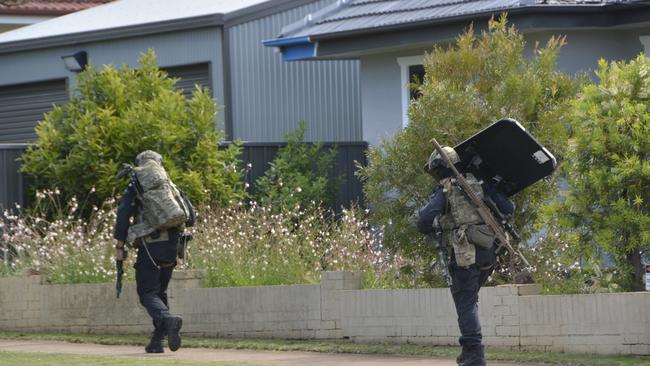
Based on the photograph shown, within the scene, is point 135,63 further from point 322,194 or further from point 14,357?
point 14,357

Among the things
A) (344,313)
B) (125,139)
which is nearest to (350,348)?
(344,313)

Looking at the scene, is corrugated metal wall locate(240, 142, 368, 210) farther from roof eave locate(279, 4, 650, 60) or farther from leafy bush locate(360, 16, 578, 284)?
leafy bush locate(360, 16, 578, 284)

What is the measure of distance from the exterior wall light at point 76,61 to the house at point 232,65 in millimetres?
18

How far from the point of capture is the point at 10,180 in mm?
18625

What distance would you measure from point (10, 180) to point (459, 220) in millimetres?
9671

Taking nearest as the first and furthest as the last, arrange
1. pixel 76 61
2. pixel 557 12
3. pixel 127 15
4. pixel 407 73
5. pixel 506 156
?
pixel 506 156
pixel 557 12
pixel 407 73
pixel 76 61
pixel 127 15

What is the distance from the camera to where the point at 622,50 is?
17891 millimetres

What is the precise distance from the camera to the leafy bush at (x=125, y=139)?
18.0m

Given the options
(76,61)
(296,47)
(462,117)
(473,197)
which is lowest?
(473,197)

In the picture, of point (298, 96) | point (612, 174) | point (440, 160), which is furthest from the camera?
point (298, 96)

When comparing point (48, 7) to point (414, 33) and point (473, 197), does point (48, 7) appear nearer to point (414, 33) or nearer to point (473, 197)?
point (414, 33)

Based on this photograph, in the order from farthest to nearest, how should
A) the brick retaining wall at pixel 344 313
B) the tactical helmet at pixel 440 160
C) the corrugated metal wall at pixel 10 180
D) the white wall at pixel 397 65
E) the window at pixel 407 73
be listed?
the window at pixel 407 73, the corrugated metal wall at pixel 10 180, the white wall at pixel 397 65, the brick retaining wall at pixel 344 313, the tactical helmet at pixel 440 160

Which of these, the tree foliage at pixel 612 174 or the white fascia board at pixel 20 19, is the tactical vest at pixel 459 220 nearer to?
the tree foliage at pixel 612 174

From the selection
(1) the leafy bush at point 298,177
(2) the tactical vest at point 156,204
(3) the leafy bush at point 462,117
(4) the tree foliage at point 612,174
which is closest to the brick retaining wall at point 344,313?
(4) the tree foliage at point 612,174
